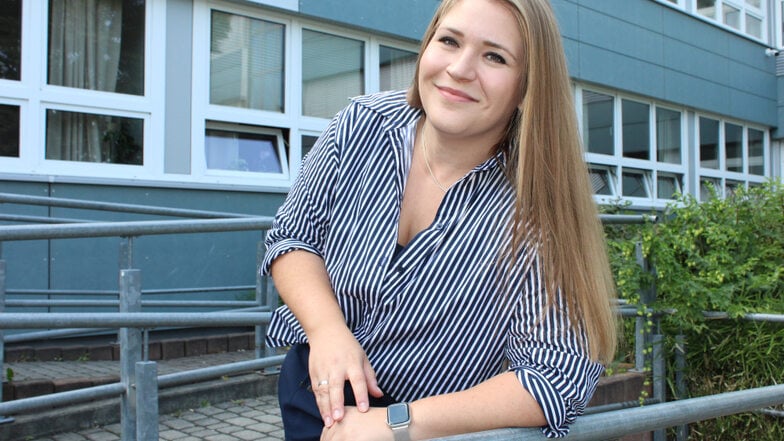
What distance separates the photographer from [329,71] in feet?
26.0

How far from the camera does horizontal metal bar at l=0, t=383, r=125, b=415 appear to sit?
2688 mm

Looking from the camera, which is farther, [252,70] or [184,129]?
→ [252,70]

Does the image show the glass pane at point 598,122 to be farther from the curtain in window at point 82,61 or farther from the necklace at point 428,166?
the necklace at point 428,166

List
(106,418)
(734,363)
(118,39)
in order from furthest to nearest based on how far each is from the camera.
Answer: (118,39)
(734,363)
(106,418)

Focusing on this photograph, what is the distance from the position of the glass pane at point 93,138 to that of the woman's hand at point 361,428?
557cm

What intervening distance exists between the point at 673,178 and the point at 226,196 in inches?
353

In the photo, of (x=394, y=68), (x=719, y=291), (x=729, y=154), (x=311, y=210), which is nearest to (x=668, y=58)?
(x=729, y=154)

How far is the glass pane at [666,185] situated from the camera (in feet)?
41.7

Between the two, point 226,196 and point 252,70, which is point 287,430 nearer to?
point 226,196

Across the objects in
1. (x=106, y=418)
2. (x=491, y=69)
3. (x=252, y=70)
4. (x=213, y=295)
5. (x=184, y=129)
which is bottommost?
(x=106, y=418)

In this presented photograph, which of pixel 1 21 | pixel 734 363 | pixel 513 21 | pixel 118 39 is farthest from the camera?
pixel 118 39

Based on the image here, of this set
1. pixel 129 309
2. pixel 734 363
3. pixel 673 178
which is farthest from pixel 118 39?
pixel 673 178

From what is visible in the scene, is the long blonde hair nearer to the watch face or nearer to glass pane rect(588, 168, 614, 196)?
the watch face

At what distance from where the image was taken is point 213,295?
6.84 m
